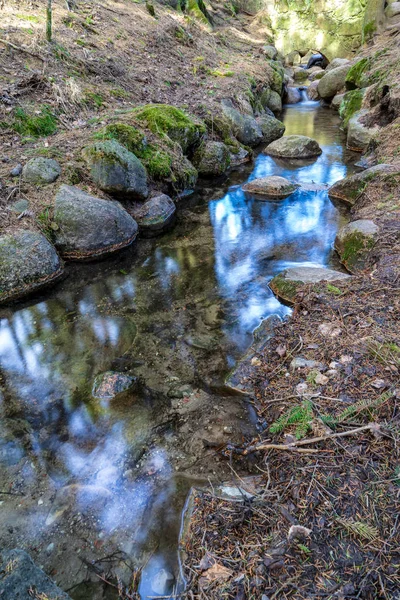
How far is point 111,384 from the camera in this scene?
3.53 meters

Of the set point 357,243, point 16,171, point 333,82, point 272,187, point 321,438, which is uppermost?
point 333,82

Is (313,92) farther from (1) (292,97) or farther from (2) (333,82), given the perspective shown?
(2) (333,82)

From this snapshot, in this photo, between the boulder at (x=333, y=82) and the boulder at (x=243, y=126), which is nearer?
the boulder at (x=243, y=126)

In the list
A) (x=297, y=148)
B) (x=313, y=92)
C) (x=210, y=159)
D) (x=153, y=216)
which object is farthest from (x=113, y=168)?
(x=313, y=92)

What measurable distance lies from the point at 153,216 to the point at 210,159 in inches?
126

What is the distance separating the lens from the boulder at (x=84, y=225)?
225 inches

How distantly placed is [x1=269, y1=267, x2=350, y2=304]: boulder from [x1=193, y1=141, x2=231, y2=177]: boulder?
5480 mm

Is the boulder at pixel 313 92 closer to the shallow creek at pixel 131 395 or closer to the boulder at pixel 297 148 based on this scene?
the boulder at pixel 297 148

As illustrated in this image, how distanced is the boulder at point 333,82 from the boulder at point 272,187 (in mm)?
11041

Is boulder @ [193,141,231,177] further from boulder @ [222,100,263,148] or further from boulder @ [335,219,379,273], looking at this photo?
boulder @ [335,219,379,273]

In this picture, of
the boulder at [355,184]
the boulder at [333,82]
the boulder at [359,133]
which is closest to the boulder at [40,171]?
the boulder at [355,184]

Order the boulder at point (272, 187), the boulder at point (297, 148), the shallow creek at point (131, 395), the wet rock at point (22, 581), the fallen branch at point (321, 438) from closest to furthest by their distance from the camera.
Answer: the wet rock at point (22, 581) < the fallen branch at point (321, 438) < the shallow creek at point (131, 395) < the boulder at point (272, 187) < the boulder at point (297, 148)

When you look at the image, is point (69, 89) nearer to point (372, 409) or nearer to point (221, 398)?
point (221, 398)

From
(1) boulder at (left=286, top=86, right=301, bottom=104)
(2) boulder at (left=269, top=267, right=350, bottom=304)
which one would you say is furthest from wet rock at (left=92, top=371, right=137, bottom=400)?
(1) boulder at (left=286, top=86, right=301, bottom=104)
